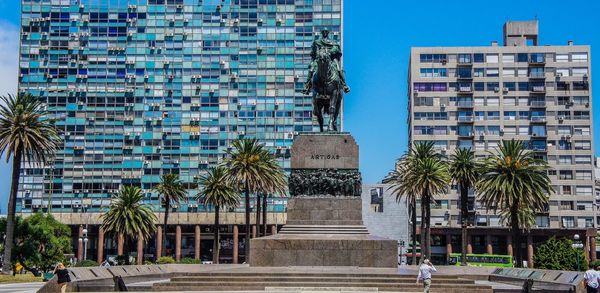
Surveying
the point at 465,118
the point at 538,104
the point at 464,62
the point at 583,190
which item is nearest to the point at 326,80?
the point at 465,118

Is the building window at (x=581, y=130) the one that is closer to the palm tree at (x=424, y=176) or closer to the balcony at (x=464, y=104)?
the balcony at (x=464, y=104)

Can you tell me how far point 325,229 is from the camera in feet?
132

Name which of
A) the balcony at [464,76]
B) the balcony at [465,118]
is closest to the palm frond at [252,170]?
the balcony at [465,118]

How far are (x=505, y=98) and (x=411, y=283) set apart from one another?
93401 millimetres

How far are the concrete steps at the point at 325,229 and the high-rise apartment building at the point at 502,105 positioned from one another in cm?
8010

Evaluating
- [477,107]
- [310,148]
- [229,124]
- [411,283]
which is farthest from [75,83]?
[411,283]

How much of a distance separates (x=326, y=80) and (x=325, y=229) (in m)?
8.45

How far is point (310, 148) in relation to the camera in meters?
42.1

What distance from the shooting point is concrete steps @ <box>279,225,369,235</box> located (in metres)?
40.1

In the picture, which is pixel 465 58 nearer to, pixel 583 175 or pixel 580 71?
pixel 580 71

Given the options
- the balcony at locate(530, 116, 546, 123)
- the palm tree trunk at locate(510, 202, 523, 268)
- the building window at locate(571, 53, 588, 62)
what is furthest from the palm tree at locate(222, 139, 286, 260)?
the building window at locate(571, 53, 588, 62)

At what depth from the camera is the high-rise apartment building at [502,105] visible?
119 m

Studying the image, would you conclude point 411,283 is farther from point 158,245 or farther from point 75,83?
point 75,83

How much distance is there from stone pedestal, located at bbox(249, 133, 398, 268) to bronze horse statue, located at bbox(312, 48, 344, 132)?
5.11ft
